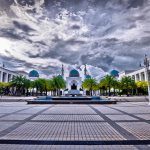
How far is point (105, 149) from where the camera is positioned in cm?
404

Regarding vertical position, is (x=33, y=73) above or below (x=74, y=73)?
above

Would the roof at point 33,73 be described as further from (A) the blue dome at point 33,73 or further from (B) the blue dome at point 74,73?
(B) the blue dome at point 74,73

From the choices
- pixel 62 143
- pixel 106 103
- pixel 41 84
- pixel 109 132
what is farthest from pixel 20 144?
pixel 41 84

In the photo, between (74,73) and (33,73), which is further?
(33,73)

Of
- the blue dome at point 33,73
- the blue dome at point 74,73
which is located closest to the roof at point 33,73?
the blue dome at point 33,73

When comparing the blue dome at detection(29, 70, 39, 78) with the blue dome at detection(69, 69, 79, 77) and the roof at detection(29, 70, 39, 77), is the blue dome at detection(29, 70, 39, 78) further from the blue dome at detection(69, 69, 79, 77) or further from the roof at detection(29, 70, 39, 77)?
the blue dome at detection(69, 69, 79, 77)

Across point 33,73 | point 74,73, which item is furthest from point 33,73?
point 74,73

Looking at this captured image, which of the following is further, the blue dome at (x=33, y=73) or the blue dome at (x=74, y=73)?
the blue dome at (x=33, y=73)

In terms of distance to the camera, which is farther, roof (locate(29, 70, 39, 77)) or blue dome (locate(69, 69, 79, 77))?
roof (locate(29, 70, 39, 77))

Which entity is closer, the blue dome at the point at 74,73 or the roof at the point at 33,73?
the blue dome at the point at 74,73

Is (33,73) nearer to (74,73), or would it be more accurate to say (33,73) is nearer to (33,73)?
(33,73)

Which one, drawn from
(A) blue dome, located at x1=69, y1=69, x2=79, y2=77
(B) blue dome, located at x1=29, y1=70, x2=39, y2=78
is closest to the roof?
(B) blue dome, located at x1=29, y1=70, x2=39, y2=78

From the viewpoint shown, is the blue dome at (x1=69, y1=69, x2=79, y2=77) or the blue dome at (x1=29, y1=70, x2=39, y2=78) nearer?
the blue dome at (x1=69, y1=69, x2=79, y2=77)

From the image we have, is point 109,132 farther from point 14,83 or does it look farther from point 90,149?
point 14,83
